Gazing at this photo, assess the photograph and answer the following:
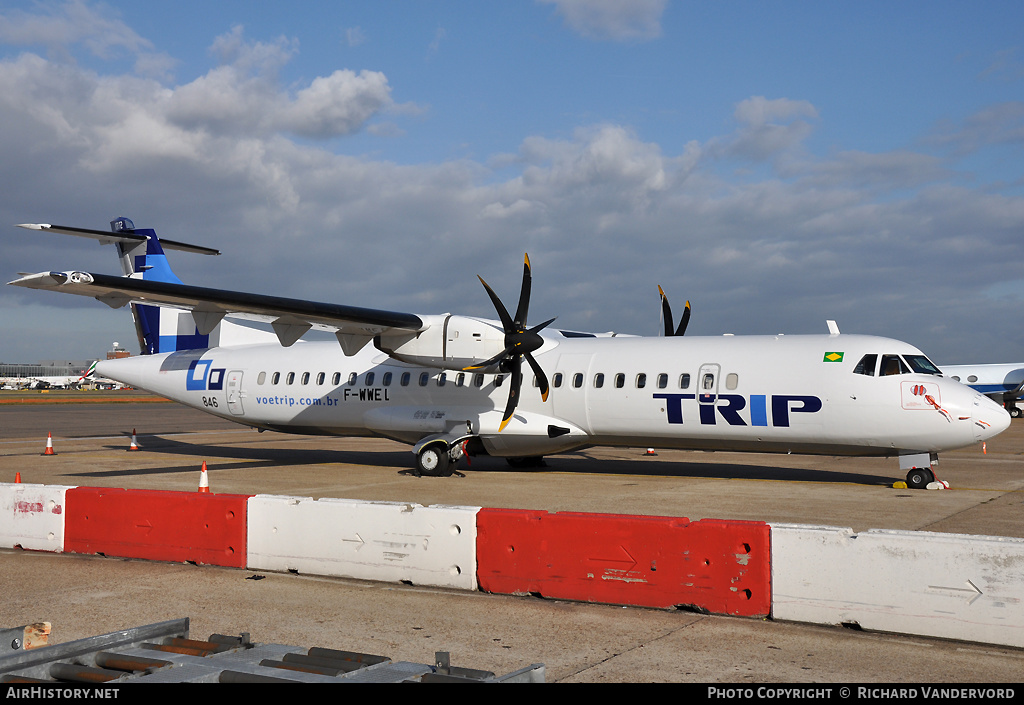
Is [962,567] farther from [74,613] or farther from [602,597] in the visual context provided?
[74,613]

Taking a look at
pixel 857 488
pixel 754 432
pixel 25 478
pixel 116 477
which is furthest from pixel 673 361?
pixel 25 478

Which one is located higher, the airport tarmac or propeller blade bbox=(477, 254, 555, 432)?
propeller blade bbox=(477, 254, 555, 432)

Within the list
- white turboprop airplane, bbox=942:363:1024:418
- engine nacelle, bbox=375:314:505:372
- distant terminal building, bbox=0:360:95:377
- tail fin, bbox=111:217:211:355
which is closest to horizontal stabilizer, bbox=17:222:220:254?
tail fin, bbox=111:217:211:355

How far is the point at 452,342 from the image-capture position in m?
17.5

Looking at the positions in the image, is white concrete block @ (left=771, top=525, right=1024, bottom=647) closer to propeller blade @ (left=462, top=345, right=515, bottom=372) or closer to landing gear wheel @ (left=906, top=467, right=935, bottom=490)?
landing gear wheel @ (left=906, top=467, right=935, bottom=490)

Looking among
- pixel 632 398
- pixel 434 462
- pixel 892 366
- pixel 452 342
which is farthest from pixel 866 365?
pixel 434 462

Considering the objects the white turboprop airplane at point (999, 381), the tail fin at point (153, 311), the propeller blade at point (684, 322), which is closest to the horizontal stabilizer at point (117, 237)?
the tail fin at point (153, 311)

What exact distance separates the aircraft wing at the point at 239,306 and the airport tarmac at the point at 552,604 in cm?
312

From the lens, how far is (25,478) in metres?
16.8

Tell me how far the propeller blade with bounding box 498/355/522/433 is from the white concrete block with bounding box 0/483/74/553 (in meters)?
9.33

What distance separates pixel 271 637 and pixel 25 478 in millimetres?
13148

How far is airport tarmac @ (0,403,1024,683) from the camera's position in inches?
225

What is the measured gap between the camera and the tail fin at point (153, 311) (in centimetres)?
2297

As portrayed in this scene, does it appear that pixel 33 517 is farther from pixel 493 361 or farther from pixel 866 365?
pixel 866 365
